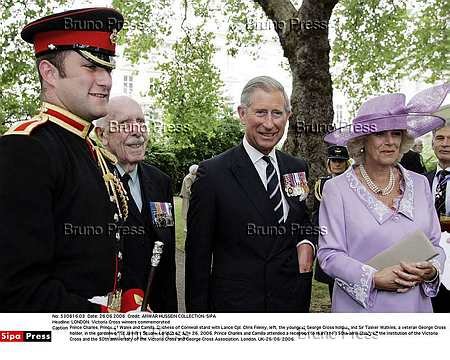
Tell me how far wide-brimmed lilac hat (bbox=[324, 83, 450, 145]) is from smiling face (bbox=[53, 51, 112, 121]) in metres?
0.69

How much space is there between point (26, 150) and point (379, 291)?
0.92 metres

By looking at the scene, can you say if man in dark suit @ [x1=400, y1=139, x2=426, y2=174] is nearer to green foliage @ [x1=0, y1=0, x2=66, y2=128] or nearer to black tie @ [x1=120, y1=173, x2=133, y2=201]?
black tie @ [x1=120, y1=173, x2=133, y2=201]

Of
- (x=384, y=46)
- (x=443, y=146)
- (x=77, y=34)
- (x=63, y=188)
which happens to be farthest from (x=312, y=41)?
(x=63, y=188)

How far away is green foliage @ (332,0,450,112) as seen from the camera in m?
4.18

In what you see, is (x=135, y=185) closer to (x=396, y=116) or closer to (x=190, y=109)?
(x=396, y=116)

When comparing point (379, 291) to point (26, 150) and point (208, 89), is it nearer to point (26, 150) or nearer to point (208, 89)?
point (26, 150)

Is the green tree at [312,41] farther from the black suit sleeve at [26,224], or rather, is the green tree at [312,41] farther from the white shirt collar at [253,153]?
the black suit sleeve at [26,224]

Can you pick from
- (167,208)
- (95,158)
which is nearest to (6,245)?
(95,158)

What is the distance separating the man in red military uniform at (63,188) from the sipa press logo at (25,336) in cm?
29

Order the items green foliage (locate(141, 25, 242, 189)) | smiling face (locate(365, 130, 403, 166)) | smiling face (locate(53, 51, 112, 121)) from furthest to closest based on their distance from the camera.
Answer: green foliage (locate(141, 25, 242, 189)), smiling face (locate(365, 130, 403, 166)), smiling face (locate(53, 51, 112, 121))

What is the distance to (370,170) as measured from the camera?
1.51 meters

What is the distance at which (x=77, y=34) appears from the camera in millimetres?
1174

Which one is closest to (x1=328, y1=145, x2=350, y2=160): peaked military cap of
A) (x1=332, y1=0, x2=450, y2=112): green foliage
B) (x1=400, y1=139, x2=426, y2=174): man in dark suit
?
(x1=400, y1=139, x2=426, y2=174): man in dark suit

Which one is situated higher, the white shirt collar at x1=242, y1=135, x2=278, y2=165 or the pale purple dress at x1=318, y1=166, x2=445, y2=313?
the white shirt collar at x1=242, y1=135, x2=278, y2=165
